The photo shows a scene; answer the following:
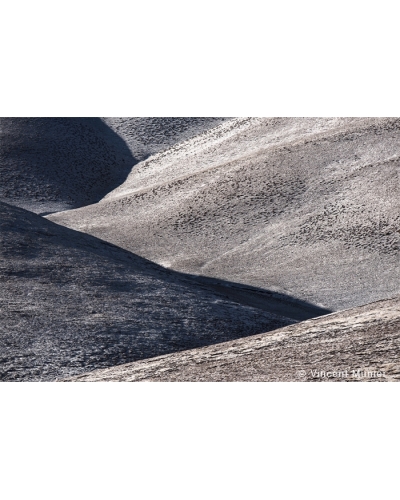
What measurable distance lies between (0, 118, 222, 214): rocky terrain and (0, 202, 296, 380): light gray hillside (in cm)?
2280

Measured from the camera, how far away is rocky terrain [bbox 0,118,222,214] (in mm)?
57716

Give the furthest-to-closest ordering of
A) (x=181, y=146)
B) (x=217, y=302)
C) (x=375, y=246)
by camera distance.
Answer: (x=181, y=146)
(x=375, y=246)
(x=217, y=302)

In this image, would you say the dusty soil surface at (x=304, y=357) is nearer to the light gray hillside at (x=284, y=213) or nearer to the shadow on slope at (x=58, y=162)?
the light gray hillside at (x=284, y=213)

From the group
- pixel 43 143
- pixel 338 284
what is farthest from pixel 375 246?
pixel 43 143

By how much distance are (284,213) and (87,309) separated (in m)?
19.6

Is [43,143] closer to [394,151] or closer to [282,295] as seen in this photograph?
[394,151]

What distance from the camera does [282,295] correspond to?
33188mm

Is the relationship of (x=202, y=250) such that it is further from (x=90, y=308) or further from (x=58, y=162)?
(x=58, y=162)

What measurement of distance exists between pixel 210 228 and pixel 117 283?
49.2 feet

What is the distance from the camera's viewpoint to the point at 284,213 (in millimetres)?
43375

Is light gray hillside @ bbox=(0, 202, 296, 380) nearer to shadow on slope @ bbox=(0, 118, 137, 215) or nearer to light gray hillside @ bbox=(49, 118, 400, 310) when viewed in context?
light gray hillside @ bbox=(49, 118, 400, 310)

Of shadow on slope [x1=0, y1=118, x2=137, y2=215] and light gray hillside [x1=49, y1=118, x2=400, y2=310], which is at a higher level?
shadow on slope [x1=0, y1=118, x2=137, y2=215]

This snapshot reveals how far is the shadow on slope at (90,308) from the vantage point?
22.3 meters

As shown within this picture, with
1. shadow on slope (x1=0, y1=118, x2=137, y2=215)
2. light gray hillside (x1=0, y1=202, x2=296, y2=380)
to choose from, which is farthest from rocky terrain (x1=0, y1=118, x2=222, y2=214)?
light gray hillside (x1=0, y1=202, x2=296, y2=380)
